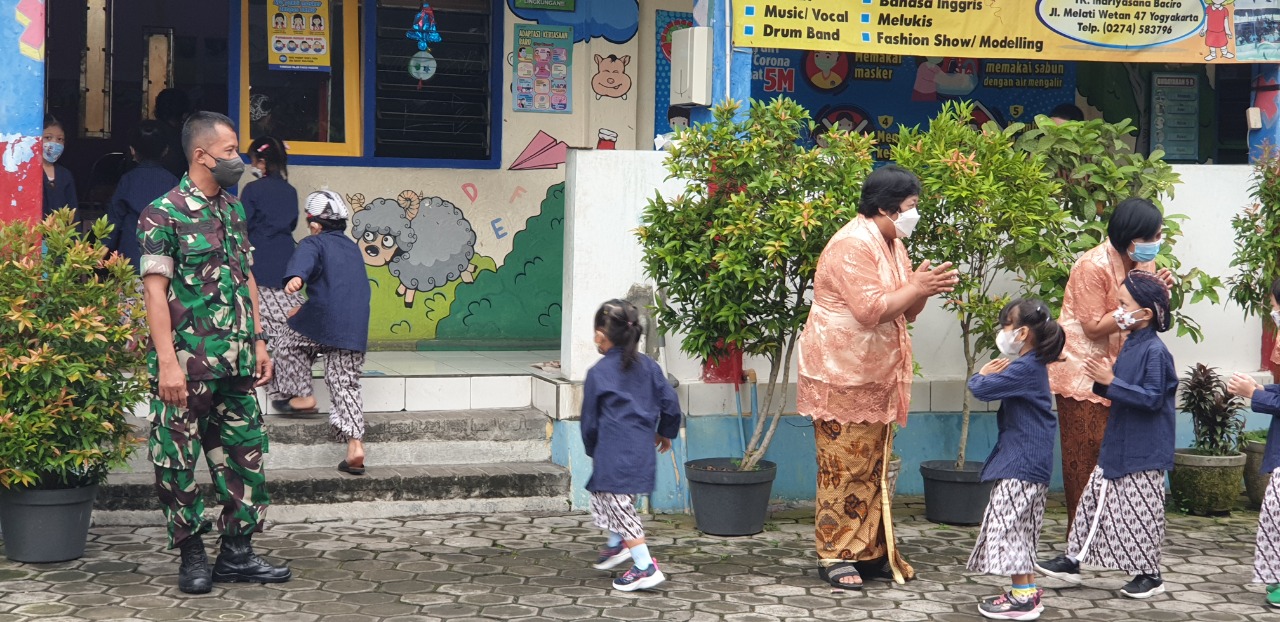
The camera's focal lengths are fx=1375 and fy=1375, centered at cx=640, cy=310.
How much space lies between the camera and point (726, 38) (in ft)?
25.0

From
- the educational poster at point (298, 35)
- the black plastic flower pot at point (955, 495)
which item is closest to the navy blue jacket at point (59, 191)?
the educational poster at point (298, 35)

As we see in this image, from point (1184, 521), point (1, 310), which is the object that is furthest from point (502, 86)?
point (1184, 521)

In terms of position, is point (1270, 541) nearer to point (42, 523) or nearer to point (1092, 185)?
point (1092, 185)

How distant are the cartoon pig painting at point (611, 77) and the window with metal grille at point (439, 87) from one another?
72 centimetres

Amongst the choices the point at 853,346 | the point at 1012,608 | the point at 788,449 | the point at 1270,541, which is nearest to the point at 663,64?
the point at 788,449

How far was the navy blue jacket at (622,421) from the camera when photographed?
5938 millimetres

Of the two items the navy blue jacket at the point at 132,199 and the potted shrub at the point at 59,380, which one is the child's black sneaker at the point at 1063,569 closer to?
the potted shrub at the point at 59,380

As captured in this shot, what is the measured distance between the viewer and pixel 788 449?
7793 millimetres

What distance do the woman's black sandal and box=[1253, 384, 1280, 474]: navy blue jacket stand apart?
181 centimetres

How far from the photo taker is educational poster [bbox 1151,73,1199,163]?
428 inches

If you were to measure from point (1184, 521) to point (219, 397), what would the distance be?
16.8 feet

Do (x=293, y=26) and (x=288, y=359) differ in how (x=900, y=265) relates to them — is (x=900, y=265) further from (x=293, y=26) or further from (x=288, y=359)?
(x=293, y=26)

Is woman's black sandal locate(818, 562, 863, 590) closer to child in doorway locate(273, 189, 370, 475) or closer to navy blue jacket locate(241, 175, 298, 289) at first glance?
child in doorway locate(273, 189, 370, 475)

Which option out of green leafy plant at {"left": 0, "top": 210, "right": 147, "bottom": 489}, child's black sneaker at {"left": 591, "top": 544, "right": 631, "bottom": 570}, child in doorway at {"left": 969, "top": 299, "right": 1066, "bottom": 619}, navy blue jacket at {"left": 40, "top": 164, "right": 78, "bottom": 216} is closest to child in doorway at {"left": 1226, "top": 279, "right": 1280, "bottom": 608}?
child in doorway at {"left": 969, "top": 299, "right": 1066, "bottom": 619}
